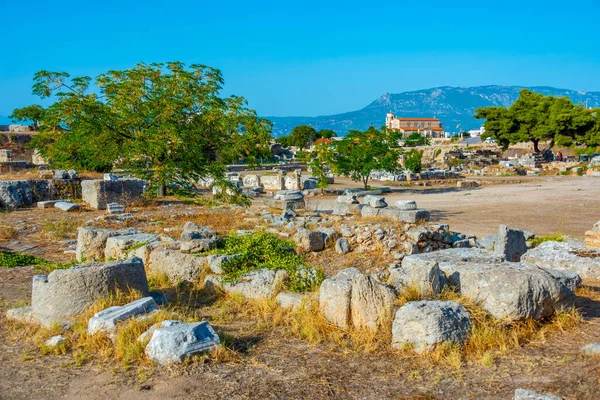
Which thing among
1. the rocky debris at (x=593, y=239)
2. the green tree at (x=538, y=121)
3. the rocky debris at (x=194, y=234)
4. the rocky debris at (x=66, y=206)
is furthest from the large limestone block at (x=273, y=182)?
the green tree at (x=538, y=121)

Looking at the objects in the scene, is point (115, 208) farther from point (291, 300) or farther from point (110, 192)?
point (291, 300)

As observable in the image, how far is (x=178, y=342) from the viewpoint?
4.39 meters

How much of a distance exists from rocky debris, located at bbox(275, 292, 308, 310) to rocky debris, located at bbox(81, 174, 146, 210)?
961 cm

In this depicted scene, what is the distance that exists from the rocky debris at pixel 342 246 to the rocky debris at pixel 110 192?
302 inches

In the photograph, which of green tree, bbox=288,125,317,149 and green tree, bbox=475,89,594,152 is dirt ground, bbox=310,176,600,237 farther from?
green tree, bbox=288,125,317,149

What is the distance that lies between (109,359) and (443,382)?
2777mm

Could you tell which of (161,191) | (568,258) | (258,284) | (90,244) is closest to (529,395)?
(258,284)

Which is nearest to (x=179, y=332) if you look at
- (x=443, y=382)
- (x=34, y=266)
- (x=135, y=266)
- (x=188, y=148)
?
(x=135, y=266)

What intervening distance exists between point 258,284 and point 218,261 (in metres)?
0.91

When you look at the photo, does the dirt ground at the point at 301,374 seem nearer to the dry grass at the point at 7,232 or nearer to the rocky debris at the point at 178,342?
the rocky debris at the point at 178,342

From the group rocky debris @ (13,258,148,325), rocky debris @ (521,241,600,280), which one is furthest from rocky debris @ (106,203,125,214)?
rocky debris @ (521,241,600,280)

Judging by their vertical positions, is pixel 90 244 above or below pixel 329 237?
above

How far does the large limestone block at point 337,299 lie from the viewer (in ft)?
17.2

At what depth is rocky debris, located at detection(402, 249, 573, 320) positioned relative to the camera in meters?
5.06
